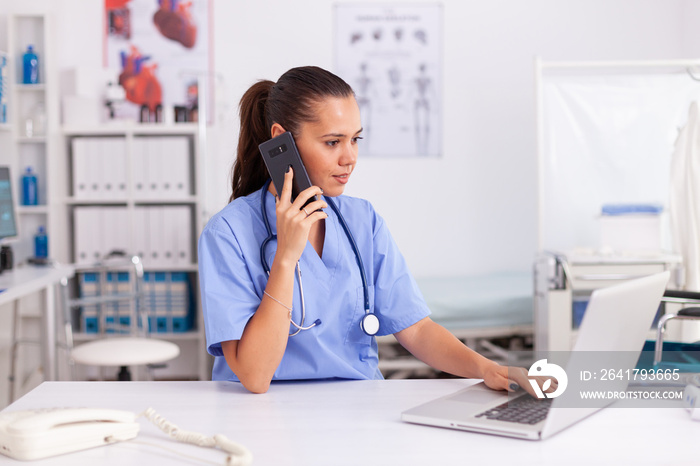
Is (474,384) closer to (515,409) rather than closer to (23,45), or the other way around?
(515,409)

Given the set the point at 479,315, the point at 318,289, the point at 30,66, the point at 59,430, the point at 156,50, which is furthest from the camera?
the point at 156,50

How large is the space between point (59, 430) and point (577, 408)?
2.47ft

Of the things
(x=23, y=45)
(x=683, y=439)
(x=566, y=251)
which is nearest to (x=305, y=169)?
(x=683, y=439)

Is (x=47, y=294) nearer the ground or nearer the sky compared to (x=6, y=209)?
nearer the ground

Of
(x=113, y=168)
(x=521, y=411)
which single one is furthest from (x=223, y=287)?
(x=113, y=168)

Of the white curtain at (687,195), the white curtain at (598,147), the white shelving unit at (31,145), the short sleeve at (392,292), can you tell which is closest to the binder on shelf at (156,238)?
the white shelving unit at (31,145)

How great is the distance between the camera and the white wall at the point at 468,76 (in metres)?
3.99

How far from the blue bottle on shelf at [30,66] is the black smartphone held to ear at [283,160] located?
2809 millimetres

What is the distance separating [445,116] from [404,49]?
454 millimetres

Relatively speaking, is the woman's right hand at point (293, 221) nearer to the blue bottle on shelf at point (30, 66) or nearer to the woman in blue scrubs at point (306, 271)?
the woman in blue scrubs at point (306, 271)

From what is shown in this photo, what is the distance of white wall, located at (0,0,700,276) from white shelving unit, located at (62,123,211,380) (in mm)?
226

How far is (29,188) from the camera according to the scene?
3668mm

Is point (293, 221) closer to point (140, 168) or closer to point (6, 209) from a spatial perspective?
point (6, 209)

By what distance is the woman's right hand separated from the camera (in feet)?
4.20
